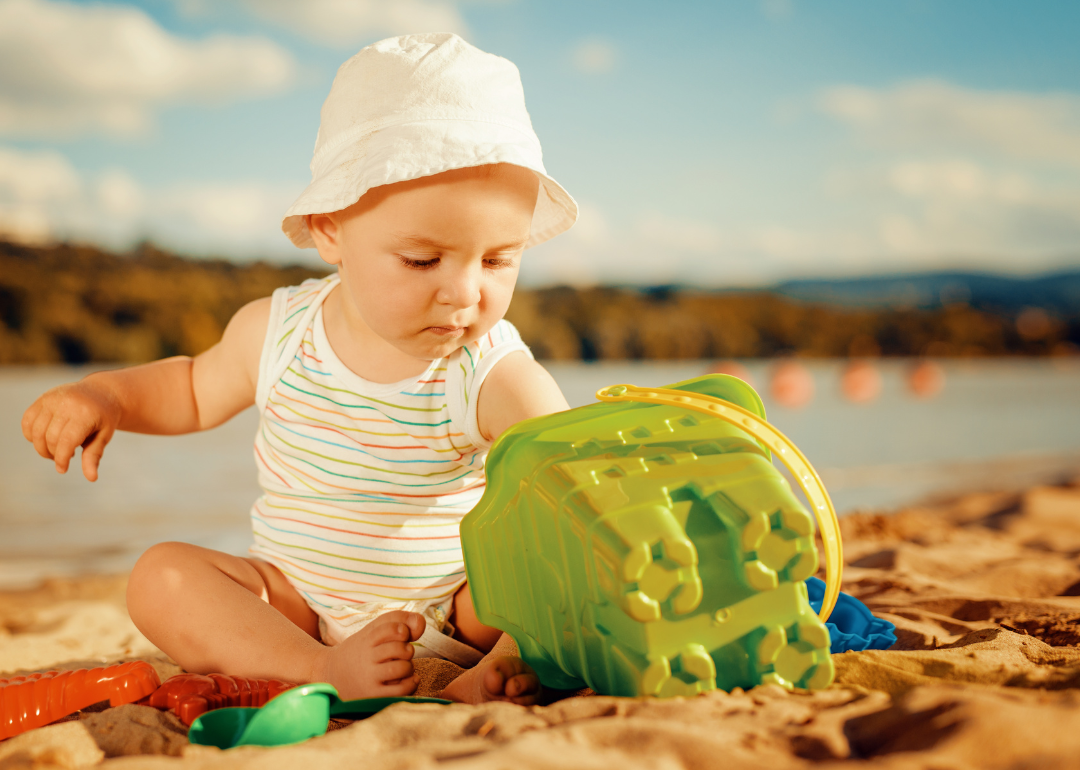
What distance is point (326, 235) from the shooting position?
1472 millimetres

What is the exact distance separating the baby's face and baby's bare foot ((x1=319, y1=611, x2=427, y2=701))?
0.47 m

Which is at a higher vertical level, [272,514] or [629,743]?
[272,514]

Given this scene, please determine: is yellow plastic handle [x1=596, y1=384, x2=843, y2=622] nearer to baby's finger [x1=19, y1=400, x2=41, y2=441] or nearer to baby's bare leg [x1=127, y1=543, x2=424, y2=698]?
baby's bare leg [x1=127, y1=543, x2=424, y2=698]

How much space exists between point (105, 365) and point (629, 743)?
1321cm

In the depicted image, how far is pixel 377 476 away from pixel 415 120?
647 mm

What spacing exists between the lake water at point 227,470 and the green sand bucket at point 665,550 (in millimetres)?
2204

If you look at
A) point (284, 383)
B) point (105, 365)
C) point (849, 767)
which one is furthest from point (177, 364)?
point (105, 365)

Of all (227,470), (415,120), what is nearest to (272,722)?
(415,120)

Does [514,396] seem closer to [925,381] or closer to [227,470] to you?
[227,470]

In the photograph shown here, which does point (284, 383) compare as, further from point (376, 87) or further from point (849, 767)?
point (849, 767)

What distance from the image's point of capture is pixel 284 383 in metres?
1.58

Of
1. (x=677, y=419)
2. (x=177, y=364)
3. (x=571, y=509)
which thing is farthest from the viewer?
(x=177, y=364)

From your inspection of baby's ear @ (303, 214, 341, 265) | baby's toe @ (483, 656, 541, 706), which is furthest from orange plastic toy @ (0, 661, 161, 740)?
baby's ear @ (303, 214, 341, 265)

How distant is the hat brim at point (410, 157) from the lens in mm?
1239
